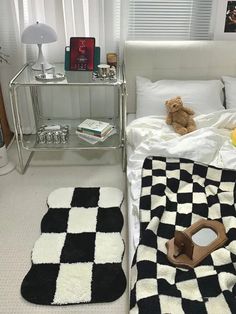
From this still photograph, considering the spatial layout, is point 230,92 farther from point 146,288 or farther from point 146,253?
point 146,288

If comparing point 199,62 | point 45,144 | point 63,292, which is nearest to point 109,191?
point 45,144

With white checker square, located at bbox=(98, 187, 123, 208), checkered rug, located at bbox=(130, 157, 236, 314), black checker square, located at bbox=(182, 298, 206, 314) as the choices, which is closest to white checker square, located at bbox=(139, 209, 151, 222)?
checkered rug, located at bbox=(130, 157, 236, 314)

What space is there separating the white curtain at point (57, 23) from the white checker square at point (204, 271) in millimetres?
1745

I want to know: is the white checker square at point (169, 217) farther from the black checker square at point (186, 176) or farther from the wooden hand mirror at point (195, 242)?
the black checker square at point (186, 176)

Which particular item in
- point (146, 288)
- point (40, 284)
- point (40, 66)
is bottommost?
point (40, 284)

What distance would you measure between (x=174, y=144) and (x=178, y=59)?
2.63 feet

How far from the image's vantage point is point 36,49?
238cm

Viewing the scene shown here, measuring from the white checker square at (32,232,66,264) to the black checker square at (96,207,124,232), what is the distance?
0.73 ft

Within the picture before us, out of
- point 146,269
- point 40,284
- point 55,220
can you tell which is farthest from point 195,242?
point 55,220

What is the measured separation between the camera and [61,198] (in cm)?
205

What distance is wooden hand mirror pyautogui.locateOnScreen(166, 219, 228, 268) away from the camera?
125 centimetres

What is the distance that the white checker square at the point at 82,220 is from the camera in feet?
5.97

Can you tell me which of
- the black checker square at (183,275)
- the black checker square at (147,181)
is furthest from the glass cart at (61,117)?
the black checker square at (183,275)

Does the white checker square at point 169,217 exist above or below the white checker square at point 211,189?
below
